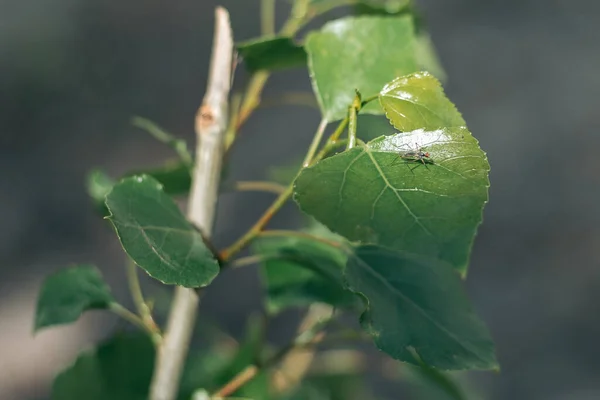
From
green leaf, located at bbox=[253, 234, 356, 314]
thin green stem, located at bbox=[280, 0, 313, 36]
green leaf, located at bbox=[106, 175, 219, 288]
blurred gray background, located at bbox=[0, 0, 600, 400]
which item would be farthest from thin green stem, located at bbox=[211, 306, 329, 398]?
blurred gray background, located at bbox=[0, 0, 600, 400]

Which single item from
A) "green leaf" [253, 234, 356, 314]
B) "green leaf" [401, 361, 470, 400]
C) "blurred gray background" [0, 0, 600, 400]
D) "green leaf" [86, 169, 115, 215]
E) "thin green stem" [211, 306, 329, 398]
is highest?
"green leaf" [86, 169, 115, 215]

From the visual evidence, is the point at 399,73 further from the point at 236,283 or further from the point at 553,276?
the point at 553,276

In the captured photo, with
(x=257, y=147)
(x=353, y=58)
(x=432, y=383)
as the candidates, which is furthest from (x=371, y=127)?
(x=257, y=147)

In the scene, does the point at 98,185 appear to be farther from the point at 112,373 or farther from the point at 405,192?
the point at 405,192

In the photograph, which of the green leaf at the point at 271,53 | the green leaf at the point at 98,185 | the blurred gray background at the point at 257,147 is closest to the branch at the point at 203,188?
the green leaf at the point at 271,53

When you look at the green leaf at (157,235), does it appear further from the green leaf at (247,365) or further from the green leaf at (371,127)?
the green leaf at (247,365)

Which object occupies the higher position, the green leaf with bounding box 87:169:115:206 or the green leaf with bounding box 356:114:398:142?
the green leaf with bounding box 356:114:398:142

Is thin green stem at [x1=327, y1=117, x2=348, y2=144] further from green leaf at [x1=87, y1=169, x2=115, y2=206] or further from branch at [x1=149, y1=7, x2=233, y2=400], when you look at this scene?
Result: green leaf at [x1=87, y1=169, x2=115, y2=206]
